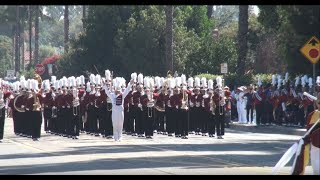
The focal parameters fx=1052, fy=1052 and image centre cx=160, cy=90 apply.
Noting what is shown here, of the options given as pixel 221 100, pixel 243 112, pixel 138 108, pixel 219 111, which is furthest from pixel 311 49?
pixel 243 112

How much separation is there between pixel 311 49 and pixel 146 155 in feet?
16.3

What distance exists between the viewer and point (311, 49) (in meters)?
26.3

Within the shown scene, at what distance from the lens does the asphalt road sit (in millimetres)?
21156

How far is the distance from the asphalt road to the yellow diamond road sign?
2481mm

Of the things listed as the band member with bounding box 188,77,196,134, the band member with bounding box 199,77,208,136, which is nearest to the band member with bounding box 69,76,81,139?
the band member with bounding box 188,77,196,134

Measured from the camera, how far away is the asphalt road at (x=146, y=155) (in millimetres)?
21156

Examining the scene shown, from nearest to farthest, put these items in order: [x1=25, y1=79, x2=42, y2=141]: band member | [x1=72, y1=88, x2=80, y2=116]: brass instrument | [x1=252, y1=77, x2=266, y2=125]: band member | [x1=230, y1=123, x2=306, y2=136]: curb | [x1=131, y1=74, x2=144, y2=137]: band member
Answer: [x1=25, y1=79, x2=42, y2=141]: band member
[x1=131, y1=74, x2=144, y2=137]: band member
[x1=72, y1=88, x2=80, y2=116]: brass instrument
[x1=230, y1=123, x2=306, y2=136]: curb
[x1=252, y1=77, x2=266, y2=125]: band member

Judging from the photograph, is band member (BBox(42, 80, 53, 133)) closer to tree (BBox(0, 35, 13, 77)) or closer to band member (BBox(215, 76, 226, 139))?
band member (BBox(215, 76, 226, 139))

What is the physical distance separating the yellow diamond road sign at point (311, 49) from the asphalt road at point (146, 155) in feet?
8.14

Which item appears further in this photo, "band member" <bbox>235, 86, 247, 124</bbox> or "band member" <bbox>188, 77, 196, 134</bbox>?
"band member" <bbox>235, 86, 247, 124</bbox>

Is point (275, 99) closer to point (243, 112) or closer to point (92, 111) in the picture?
point (243, 112)

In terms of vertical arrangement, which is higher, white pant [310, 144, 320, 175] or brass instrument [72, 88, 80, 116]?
brass instrument [72, 88, 80, 116]

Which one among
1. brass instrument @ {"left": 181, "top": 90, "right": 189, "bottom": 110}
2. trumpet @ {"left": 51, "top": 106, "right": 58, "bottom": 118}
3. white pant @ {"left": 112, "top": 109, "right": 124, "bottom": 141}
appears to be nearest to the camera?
white pant @ {"left": 112, "top": 109, "right": 124, "bottom": 141}

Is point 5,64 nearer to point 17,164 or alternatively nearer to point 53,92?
point 53,92
